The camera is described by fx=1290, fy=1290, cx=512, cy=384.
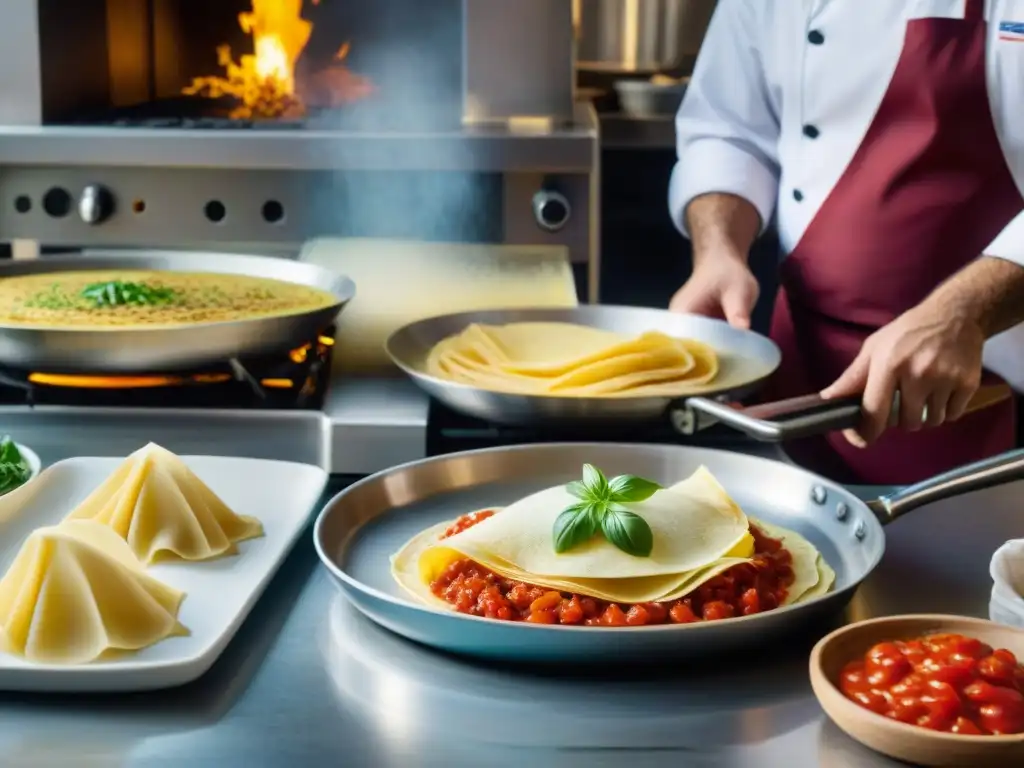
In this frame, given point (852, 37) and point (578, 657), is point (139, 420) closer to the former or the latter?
point (578, 657)

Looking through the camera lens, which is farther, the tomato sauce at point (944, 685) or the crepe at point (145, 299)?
the crepe at point (145, 299)

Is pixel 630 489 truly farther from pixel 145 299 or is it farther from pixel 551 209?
pixel 551 209

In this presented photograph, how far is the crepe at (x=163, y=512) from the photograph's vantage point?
109cm

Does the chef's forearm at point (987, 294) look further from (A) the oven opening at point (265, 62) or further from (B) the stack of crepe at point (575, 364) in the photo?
(A) the oven opening at point (265, 62)

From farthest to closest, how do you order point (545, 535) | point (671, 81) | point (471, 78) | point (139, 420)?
1. point (671, 81)
2. point (471, 78)
3. point (139, 420)
4. point (545, 535)

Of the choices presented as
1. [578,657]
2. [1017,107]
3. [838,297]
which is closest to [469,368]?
[578,657]

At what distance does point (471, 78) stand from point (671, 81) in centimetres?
138

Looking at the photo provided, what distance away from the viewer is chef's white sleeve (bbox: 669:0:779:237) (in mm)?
2266

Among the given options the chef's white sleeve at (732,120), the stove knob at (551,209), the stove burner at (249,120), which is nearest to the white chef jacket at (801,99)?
the chef's white sleeve at (732,120)

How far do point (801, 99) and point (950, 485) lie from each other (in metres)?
1.22

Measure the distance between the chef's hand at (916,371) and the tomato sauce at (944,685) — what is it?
57cm

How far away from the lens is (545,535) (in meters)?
1.05

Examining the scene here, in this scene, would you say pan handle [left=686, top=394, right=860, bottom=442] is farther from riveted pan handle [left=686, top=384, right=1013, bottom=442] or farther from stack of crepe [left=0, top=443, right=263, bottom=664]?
stack of crepe [left=0, top=443, right=263, bottom=664]

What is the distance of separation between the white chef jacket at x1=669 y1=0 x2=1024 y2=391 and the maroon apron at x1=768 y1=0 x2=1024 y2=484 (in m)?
0.02
